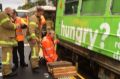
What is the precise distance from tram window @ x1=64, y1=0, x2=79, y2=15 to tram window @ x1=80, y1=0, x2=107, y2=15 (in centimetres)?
65

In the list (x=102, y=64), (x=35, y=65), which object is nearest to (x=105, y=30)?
(x=102, y=64)

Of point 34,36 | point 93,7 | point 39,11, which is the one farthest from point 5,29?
point 93,7

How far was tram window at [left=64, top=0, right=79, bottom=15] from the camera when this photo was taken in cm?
828

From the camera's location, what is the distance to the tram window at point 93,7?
6.27 metres

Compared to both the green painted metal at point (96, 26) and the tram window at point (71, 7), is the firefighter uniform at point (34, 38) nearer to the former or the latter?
the green painted metal at point (96, 26)

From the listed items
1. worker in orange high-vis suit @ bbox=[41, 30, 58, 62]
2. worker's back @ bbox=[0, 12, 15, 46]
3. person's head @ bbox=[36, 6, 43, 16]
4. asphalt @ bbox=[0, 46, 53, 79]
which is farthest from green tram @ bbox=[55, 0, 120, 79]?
worker's back @ bbox=[0, 12, 15, 46]

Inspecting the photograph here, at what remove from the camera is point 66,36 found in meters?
8.77

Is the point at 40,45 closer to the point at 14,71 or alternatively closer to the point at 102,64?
the point at 14,71

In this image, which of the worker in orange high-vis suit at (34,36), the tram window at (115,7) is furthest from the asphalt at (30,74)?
the tram window at (115,7)

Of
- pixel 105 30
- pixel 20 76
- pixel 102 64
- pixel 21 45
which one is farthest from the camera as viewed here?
pixel 21 45

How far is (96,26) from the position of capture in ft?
20.6

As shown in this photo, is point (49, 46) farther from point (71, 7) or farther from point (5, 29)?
point (5, 29)

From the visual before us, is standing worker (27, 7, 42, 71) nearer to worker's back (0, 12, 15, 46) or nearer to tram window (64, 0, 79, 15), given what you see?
worker's back (0, 12, 15, 46)

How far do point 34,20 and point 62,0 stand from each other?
167cm
